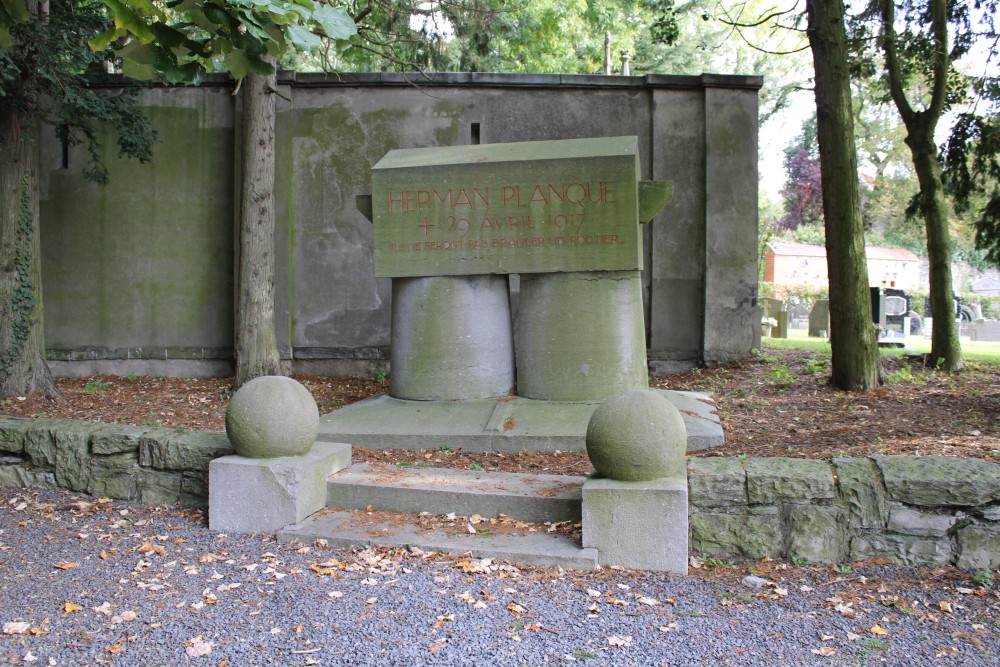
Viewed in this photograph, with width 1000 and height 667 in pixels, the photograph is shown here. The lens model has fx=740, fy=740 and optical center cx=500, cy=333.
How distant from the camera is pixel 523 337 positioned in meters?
6.82

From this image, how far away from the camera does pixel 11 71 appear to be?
23.7 ft

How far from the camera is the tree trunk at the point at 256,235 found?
344 inches

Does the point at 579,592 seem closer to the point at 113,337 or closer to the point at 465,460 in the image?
the point at 465,460

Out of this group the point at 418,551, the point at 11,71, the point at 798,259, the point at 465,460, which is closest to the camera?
the point at 418,551

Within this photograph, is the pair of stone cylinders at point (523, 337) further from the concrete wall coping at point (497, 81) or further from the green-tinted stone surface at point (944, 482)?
the concrete wall coping at point (497, 81)

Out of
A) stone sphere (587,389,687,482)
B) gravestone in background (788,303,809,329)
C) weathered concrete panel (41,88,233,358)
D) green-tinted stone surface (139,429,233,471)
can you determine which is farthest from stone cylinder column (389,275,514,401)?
gravestone in background (788,303,809,329)

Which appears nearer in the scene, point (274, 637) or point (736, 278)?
point (274, 637)

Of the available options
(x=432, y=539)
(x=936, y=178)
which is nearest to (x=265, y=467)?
(x=432, y=539)

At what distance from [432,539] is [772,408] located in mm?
4793

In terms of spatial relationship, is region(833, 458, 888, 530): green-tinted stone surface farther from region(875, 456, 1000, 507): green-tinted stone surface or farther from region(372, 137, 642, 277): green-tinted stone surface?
region(372, 137, 642, 277): green-tinted stone surface

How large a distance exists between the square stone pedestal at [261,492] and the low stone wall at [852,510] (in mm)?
2313

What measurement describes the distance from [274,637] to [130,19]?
106 inches

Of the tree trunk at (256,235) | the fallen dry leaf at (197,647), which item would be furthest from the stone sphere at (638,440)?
the tree trunk at (256,235)

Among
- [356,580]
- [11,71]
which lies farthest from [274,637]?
[11,71]
